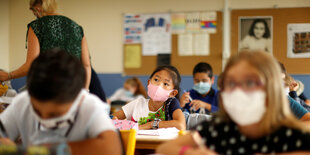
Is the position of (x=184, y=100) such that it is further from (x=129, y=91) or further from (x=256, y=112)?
(x=129, y=91)

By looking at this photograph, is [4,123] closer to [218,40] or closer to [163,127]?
[163,127]

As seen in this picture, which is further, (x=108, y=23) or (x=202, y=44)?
(x=108, y=23)

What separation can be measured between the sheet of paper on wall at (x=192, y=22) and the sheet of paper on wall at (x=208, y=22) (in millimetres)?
84

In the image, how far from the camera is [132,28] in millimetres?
5613

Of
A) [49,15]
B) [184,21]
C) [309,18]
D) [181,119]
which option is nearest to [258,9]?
[309,18]

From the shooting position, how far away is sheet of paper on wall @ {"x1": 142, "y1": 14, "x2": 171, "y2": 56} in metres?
5.49

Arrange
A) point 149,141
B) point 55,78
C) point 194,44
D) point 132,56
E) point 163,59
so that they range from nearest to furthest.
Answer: point 55,78, point 149,141, point 194,44, point 163,59, point 132,56

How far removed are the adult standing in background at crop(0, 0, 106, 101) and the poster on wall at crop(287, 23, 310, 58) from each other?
4.00 metres

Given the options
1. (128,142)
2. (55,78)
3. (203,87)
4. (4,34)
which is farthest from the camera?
(4,34)

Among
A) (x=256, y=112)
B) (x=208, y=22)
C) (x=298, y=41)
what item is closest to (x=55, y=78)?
(x=256, y=112)

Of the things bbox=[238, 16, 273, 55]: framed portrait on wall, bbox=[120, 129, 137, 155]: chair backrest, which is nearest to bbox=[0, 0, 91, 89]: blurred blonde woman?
bbox=[120, 129, 137, 155]: chair backrest

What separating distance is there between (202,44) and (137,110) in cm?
309

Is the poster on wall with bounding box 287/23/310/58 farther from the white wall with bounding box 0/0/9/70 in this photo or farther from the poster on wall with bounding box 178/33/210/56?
the white wall with bounding box 0/0/9/70

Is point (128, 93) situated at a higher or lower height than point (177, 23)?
lower
